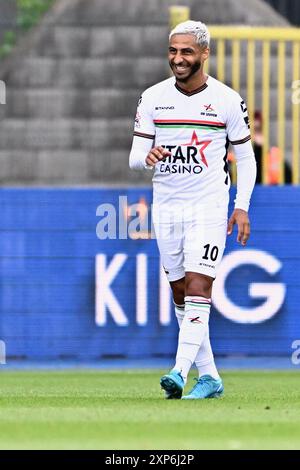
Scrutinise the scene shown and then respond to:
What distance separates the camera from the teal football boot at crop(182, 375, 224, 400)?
9367 millimetres

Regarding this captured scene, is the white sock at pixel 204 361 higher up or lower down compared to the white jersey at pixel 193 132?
lower down

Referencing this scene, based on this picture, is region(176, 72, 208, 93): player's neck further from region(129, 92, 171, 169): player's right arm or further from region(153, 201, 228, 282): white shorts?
region(153, 201, 228, 282): white shorts

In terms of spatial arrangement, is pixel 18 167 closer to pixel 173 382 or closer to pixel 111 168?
pixel 111 168

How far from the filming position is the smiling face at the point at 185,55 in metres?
9.17

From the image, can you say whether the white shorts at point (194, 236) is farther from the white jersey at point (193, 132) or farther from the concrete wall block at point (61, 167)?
the concrete wall block at point (61, 167)

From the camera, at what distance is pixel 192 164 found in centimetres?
926

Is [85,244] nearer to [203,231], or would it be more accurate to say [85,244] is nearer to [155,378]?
[155,378]

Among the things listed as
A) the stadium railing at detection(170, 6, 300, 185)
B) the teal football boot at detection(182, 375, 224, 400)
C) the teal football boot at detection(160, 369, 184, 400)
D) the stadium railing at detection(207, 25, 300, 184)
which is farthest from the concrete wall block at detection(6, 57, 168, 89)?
the teal football boot at detection(160, 369, 184, 400)

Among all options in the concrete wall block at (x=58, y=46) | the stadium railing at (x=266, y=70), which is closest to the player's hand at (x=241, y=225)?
the stadium railing at (x=266, y=70)

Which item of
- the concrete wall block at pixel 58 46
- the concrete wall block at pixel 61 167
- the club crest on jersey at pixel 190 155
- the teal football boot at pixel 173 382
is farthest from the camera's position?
the concrete wall block at pixel 58 46

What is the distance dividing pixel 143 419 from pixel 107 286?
6.78m

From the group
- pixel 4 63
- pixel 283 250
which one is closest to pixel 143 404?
pixel 283 250

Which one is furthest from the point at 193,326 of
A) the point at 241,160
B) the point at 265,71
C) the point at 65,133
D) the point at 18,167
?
the point at 65,133

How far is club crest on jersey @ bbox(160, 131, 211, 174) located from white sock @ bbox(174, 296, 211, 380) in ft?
2.36
